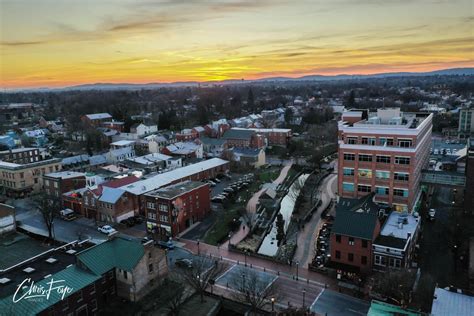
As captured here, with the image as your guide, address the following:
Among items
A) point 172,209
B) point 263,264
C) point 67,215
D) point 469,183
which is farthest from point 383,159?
point 67,215

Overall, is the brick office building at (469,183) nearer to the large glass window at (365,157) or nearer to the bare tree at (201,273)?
the large glass window at (365,157)

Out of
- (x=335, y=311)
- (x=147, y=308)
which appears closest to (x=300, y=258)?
(x=335, y=311)

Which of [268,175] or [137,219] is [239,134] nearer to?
[268,175]

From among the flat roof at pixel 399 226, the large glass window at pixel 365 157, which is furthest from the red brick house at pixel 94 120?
the flat roof at pixel 399 226

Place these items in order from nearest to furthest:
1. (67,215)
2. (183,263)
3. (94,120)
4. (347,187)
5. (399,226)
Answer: (183,263) → (399,226) → (347,187) → (67,215) → (94,120)

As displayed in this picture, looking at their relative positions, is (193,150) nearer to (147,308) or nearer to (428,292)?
(147,308)

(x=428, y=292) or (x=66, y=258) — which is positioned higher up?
(x=66, y=258)
